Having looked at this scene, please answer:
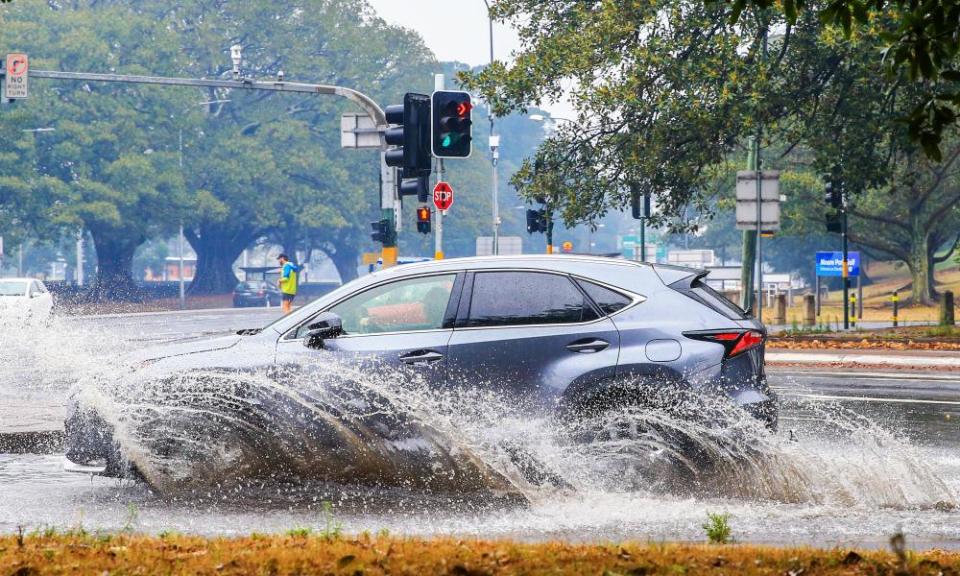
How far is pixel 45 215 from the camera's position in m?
60.2

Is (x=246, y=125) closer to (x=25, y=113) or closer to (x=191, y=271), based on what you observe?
(x=25, y=113)

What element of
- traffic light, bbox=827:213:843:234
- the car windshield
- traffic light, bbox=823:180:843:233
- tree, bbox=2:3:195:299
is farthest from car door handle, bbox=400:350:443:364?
tree, bbox=2:3:195:299

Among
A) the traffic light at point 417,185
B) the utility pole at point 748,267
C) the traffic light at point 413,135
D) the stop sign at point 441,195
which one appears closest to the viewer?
the traffic light at point 413,135

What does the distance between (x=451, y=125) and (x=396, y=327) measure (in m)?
10.5

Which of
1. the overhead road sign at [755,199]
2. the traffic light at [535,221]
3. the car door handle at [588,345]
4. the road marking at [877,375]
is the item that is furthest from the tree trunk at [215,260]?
the car door handle at [588,345]

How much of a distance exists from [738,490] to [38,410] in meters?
7.41

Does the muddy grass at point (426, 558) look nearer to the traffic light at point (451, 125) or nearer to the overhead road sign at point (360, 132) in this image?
the traffic light at point (451, 125)

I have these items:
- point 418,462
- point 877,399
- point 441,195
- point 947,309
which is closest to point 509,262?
point 418,462

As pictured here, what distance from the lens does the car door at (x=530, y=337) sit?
8641mm

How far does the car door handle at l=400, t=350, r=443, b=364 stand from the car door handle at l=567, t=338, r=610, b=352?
0.85 metres

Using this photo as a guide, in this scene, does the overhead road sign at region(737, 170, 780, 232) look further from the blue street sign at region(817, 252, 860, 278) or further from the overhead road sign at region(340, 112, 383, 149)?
the blue street sign at region(817, 252, 860, 278)

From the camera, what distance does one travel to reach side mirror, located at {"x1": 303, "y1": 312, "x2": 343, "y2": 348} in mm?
8883

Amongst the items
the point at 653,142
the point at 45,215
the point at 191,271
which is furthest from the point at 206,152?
the point at 191,271

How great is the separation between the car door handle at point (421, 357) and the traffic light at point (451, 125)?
34.5 ft
